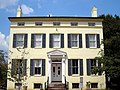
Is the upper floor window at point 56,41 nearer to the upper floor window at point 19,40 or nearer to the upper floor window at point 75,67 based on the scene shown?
the upper floor window at point 75,67

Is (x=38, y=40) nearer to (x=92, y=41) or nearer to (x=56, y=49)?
(x=56, y=49)

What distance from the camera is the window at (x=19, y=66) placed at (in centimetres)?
2792

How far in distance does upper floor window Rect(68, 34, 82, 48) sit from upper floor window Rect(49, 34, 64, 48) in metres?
1.04

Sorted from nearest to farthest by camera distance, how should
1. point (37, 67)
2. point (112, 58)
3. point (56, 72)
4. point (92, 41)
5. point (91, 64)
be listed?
1. point (112, 58)
2. point (37, 67)
3. point (91, 64)
4. point (56, 72)
5. point (92, 41)

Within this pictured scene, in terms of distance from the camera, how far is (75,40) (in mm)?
31859

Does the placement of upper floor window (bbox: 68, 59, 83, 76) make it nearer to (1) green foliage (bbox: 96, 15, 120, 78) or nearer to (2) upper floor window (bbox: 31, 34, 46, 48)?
(1) green foliage (bbox: 96, 15, 120, 78)

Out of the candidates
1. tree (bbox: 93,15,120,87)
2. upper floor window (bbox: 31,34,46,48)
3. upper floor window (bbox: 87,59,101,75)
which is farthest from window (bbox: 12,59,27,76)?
tree (bbox: 93,15,120,87)

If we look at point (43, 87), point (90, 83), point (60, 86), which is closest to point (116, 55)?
point (90, 83)

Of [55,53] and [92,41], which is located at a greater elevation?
[92,41]

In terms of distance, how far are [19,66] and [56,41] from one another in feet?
20.0

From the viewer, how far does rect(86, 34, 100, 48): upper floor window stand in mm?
31875

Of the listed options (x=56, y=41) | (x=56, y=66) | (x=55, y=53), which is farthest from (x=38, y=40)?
(x=56, y=66)

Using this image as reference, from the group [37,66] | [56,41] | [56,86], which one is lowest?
[56,86]

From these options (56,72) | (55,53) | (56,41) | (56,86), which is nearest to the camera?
(56,86)
